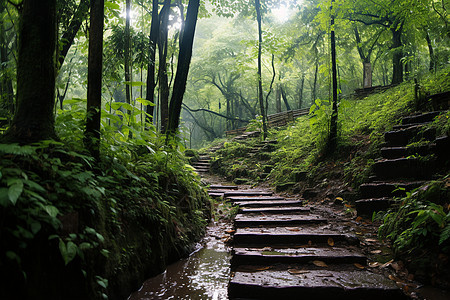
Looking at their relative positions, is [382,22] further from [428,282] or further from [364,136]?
[428,282]

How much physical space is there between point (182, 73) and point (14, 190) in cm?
365

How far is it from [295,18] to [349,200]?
16.0 m

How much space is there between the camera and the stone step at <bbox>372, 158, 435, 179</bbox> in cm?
380

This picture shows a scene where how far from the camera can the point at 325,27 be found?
247 inches

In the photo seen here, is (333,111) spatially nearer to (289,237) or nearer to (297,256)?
(289,237)

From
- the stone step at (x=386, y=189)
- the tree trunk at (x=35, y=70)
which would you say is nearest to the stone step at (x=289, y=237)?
the stone step at (x=386, y=189)

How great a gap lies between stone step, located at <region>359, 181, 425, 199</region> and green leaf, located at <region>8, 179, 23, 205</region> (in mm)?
4097

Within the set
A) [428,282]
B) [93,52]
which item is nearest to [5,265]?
[93,52]

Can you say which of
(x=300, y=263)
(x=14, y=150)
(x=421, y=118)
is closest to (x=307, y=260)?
(x=300, y=263)

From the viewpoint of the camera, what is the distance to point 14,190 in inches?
55.7

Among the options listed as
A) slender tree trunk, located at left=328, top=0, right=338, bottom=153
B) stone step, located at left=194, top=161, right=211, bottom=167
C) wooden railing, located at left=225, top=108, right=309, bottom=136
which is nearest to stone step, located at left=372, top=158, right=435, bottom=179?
slender tree trunk, located at left=328, top=0, right=338, bottom=153

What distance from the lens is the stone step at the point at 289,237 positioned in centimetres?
315

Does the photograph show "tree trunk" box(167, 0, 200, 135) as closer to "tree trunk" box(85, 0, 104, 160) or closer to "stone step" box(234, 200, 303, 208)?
"tree trunk" box(85, 0, 104, 160)

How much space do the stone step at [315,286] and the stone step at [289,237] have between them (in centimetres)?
66
